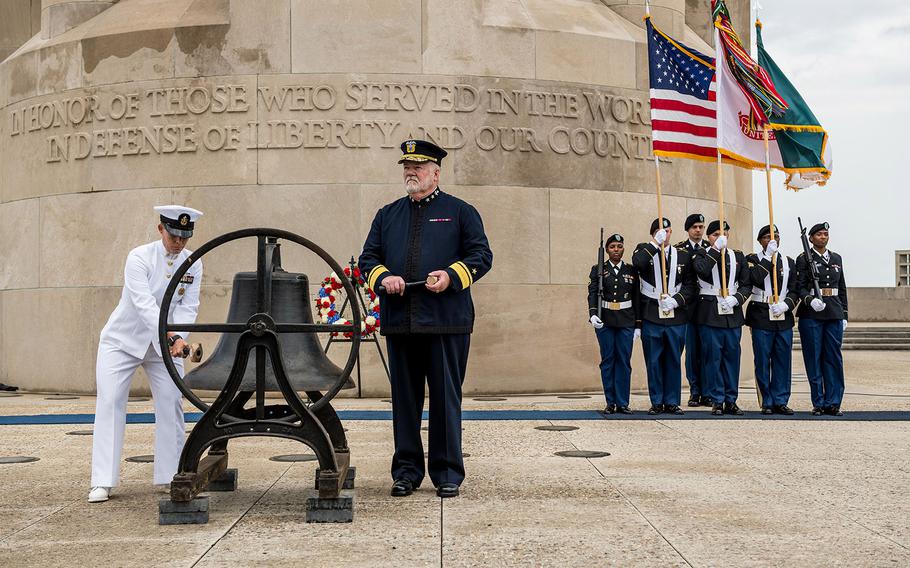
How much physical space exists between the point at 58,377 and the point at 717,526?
10.6 metres

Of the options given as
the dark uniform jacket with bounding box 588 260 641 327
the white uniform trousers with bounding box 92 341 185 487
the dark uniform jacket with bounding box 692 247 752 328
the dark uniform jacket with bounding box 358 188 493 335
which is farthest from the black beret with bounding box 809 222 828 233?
the white uniform trousers with bounding box 92 341 185 487

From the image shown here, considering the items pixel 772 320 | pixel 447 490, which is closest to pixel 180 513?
pixel 447 490

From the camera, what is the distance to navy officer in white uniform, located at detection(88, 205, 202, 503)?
618 centimetres

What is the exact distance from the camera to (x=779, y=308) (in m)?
11.2

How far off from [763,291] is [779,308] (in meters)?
0.36

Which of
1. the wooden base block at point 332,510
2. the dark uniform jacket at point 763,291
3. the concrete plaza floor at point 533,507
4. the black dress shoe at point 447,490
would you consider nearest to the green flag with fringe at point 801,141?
the dark uniform jacket at point 763,291

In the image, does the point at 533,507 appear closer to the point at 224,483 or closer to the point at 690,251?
the point at 224,483

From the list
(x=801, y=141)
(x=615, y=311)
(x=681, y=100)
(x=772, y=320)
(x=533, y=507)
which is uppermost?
(x=681, y=100)

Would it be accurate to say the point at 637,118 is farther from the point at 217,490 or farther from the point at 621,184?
the point at 217,490

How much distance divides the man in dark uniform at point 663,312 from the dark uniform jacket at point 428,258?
204 inches

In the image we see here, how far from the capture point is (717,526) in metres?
5.22

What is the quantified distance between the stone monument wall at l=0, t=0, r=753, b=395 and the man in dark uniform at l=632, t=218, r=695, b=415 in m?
1.98

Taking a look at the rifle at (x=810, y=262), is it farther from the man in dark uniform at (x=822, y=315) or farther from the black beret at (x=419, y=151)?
the black beret at (x=419, y=151)

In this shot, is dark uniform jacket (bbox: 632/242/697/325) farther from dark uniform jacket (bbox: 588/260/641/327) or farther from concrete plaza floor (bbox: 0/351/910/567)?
concrete plaza floor (bbox: 0/351/910/567)
